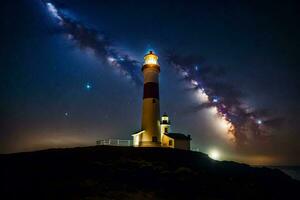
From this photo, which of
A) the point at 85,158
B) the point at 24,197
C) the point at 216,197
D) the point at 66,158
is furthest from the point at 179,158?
the point at 24,197

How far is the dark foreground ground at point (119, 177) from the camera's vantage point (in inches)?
663

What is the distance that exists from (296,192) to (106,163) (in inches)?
1014

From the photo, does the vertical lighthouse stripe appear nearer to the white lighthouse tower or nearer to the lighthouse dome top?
the white lighthouse tower

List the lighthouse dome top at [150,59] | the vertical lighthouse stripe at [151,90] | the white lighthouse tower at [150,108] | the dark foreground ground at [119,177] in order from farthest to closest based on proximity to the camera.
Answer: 1. the lighthouse dome top at [150,59]
2. the vertical lighthouse stripe at [151,90]
3. the white lighthouse tower at [150,108]
4. the dark foreground ground at [119,177]

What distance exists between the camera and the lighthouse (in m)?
27.5

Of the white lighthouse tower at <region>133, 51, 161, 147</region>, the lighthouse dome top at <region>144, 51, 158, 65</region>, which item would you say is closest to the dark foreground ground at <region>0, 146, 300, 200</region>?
the white lighthouse tower at <region>133, 51, 161, 147</region>

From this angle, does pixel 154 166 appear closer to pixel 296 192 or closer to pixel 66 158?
pixel 66 158

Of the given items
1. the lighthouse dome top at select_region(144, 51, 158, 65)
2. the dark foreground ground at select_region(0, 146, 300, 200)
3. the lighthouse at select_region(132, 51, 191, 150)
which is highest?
the lighthouse dome top at select_region(144, 51, 158, 65)

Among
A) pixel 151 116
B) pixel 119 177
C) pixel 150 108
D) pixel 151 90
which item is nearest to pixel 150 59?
pixel 151 90

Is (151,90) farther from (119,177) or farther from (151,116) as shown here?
(119,177)

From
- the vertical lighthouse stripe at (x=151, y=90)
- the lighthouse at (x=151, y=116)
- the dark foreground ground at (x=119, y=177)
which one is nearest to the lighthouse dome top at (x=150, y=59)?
the lighthouse at (x=151, y=116)

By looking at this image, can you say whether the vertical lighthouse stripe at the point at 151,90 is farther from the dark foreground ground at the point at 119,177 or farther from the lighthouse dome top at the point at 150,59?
the dark foreground ground at the point at 119,177

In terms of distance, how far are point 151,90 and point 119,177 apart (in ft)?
41.1

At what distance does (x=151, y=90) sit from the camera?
28406 millimetres
